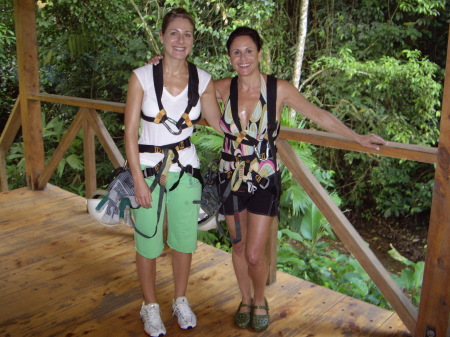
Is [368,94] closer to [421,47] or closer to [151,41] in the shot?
[421,47]

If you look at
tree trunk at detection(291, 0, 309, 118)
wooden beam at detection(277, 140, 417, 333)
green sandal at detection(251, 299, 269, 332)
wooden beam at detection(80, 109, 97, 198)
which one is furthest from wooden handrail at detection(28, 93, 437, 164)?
tree trunk at detection(291, 0, 309, 118)

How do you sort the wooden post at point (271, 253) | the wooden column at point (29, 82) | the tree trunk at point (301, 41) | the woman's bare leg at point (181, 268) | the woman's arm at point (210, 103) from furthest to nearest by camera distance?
the tree trunk at point (301, 41), the wooden column at point (29, 82), the wooden post at point (271, 253), the woman's bare leg at point (181, 268), the woman's arm at point (210, 103)

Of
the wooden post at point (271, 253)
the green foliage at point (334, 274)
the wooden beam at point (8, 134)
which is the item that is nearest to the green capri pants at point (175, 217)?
the wooden post at point (271, 253)

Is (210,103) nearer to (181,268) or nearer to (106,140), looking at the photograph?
(181,268)

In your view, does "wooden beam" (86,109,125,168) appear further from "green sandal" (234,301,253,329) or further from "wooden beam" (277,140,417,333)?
"green sandal" (234,301,253,329)

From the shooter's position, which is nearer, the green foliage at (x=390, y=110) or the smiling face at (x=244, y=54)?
the smiling face at (x=244, y=54)

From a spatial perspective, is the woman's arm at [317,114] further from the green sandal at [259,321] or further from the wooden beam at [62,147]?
the wooden beam at [62,147]

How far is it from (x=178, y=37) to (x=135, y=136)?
421 mm

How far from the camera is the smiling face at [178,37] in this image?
1.93 meters

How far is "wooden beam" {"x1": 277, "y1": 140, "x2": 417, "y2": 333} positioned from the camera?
216 centimetres

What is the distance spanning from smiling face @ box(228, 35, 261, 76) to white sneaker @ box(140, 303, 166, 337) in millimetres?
1099

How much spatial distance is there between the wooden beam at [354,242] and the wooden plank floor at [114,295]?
155mm

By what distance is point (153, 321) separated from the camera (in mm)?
2184

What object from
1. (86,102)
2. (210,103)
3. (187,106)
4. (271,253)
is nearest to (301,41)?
(86,102)
